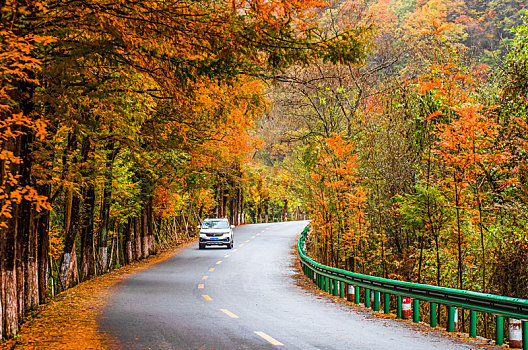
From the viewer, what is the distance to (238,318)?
38.0 feet

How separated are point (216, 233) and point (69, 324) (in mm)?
24444

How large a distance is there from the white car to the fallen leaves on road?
17.0m

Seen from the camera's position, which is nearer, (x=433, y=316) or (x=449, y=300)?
(x=449, y=300)

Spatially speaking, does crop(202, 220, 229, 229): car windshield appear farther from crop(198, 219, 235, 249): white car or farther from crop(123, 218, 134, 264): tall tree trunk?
crop(123, 218, 134, 264): tall tree trunk

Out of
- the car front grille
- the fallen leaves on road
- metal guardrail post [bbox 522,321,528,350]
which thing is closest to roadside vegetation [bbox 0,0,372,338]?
the fallen leaves on road

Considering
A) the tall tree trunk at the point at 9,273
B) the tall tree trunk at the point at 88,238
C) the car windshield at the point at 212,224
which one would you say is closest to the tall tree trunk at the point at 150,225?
the car windshield at the point at 212,224

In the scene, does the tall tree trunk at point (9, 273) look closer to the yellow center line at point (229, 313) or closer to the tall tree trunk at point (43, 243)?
the yellow center line at point (229, 313)

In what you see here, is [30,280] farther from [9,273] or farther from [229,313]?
[229,313]

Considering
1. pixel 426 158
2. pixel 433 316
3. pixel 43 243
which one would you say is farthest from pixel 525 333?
pixel 43 243

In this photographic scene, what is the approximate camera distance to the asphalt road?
8.77 metres

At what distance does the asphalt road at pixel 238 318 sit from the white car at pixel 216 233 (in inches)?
496

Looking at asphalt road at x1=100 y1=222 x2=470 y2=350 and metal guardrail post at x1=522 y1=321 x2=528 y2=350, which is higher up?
metal guardrail post at x1=522 y1=321 x2=528 y2=350

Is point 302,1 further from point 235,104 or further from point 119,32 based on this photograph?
point 235,104

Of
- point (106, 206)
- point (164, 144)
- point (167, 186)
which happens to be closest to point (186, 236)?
point (167, 186)
